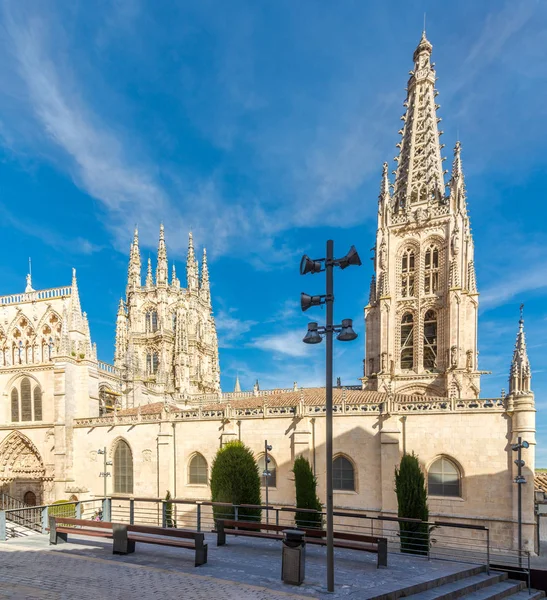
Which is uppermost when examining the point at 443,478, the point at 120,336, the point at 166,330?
the point at 166,330

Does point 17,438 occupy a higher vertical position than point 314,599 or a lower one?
lower

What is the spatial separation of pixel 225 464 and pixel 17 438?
65.0ft

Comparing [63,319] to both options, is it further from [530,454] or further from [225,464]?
[530,454]

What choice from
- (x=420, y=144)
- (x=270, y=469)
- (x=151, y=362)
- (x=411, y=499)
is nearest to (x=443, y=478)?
(x=411, y=499)

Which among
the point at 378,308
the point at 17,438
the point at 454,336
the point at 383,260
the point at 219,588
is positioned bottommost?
the point at 17,438

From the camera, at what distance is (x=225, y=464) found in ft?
64.4

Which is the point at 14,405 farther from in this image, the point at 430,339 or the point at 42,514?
the point at 430,339

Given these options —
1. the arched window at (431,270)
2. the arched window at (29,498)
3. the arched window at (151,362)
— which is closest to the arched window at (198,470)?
the arched window at (29,498)

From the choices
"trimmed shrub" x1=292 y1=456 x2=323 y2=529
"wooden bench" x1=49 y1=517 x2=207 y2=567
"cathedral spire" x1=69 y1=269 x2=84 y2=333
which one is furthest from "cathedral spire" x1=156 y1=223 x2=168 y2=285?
"wooden bench" x1=49 y1=517 x2=207 y2=567

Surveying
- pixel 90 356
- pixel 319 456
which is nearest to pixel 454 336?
pixel 319 456

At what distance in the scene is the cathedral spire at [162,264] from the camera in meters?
64.1

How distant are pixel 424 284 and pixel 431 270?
132cm

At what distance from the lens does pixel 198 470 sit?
86.8 ft

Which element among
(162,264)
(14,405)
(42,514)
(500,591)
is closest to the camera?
(500,591)
